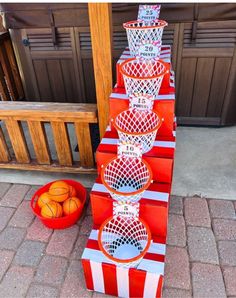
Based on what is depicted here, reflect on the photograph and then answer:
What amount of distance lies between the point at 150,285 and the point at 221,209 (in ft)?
3.57

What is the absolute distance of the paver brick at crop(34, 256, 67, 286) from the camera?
1893 mm

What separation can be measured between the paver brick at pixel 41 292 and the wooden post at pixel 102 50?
1396 millimetres

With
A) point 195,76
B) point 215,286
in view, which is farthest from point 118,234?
point 195,76

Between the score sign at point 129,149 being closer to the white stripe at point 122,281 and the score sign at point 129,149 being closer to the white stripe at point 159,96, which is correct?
the white stripe at point 159,96

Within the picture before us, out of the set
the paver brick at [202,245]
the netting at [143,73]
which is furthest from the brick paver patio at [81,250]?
the netting at [143,73]

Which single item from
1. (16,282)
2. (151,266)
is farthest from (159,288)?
(16,282)

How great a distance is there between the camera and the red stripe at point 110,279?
5.20ft

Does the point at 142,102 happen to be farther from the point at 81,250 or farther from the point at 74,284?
the point at 74,284

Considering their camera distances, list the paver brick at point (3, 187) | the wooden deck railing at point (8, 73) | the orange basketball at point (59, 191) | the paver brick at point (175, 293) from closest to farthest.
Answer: the paver brick at point (175, 293), the orange basketball at point (59, 191), the paver brick at point (3, 187), the wooden deck railing at point (8, 73)

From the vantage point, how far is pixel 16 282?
74.7 inches

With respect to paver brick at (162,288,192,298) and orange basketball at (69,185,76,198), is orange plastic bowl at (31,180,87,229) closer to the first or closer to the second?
orange basketball at (69,185,76,198)

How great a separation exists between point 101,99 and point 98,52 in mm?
400

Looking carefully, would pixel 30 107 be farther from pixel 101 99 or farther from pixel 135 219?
pixel 135 219

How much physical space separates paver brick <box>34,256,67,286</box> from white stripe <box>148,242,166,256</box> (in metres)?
0.72
